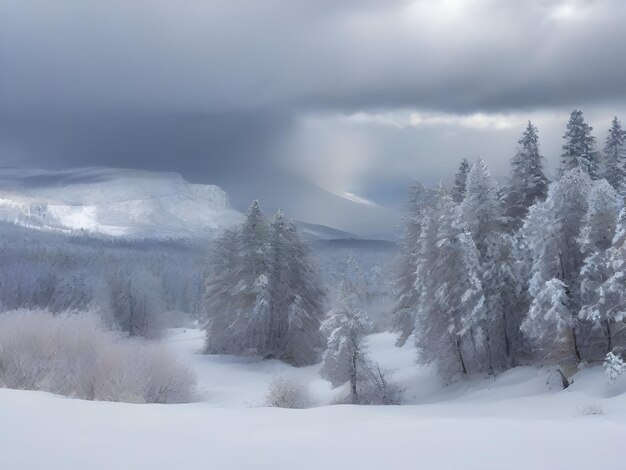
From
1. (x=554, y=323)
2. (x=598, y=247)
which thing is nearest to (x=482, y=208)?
(x=598, y=247)

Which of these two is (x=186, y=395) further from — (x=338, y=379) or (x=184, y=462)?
(x=184, y=462)

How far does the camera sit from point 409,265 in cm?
4425

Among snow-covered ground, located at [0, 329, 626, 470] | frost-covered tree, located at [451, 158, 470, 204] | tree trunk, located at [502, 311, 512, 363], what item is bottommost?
tree trunk, located at [502, 311, 512, 363]

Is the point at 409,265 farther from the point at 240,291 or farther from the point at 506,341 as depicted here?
the point at 240,291

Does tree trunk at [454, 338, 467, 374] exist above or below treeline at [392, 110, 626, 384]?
below

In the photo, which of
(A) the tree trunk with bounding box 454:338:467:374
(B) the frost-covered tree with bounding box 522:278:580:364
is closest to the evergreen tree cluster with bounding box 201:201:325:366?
(A) the tree trunk with bounding box 454:338:467:374

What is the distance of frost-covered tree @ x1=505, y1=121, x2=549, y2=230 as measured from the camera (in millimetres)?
38031

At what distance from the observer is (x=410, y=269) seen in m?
44.0

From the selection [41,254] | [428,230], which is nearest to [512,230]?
[428,230]

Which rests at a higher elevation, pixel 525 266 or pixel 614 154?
pixel 614 154

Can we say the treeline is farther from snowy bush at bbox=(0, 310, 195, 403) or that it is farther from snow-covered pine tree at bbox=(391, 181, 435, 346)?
snowy bush at bbox=(0, 310, 195, 403)

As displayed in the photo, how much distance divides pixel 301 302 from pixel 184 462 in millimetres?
38649

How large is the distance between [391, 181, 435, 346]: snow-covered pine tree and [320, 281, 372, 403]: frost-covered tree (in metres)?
11.5

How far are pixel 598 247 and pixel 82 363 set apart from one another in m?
26.8
